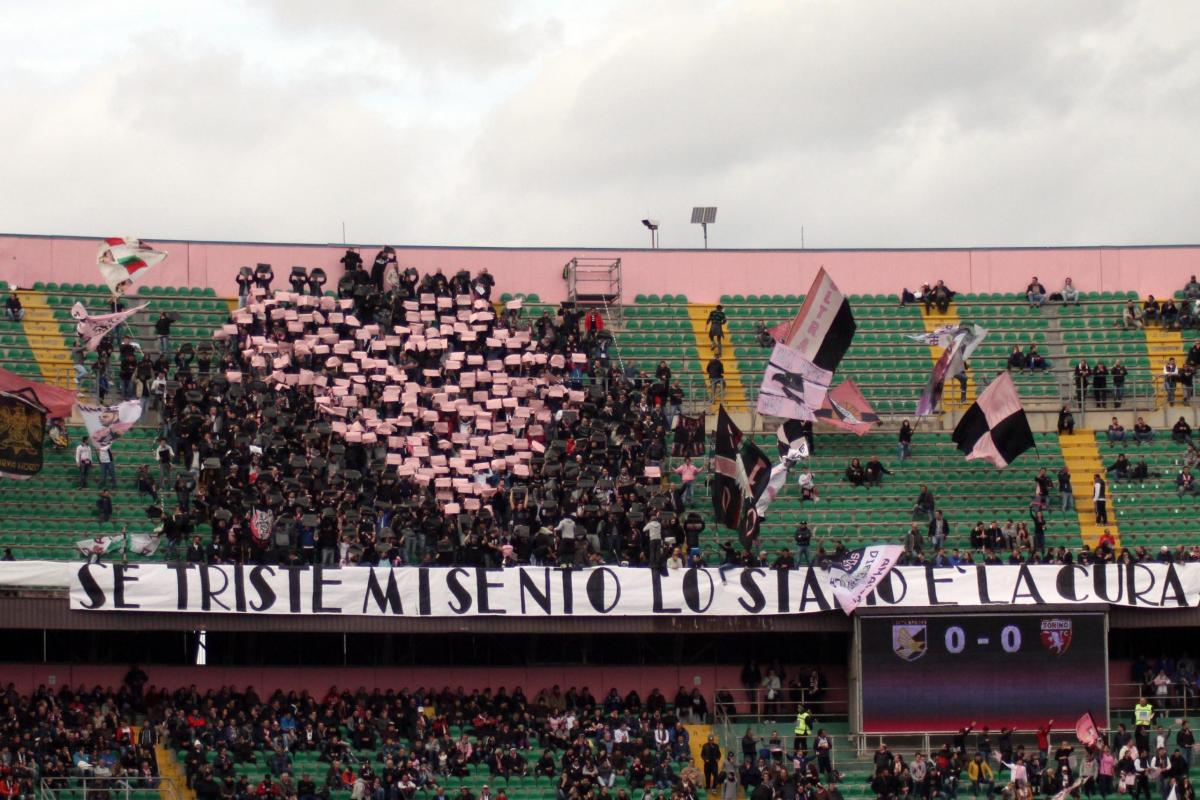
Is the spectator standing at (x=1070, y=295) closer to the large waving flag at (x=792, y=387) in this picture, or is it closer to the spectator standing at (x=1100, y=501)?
the spectator standing at (x=1100, y=501)

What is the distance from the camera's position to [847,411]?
57.7 m

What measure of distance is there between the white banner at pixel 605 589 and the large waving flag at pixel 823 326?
677 cm

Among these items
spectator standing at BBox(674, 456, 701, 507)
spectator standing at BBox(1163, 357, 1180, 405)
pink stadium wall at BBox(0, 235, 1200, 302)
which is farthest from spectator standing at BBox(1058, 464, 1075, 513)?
pink stadium wall at BBox(0, 235, 1200, 302)

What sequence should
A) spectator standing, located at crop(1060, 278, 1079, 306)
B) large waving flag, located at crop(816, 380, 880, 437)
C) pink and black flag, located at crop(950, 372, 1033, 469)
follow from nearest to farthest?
pink and black flag, located at crop(950, 372, 1033, 469) → large waving flag, located at crop(816, 380, 880, 437) → spectator standing, located at crop(1060, 278, 1079, 306)

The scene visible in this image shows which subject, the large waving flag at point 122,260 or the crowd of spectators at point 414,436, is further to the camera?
the large waving flag at point 122,260

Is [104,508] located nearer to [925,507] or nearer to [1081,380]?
[925,507]

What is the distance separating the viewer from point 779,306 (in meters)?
63.8

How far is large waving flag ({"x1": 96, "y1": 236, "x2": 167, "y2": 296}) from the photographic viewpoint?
5962 cm

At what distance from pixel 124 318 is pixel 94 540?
875 centimetres

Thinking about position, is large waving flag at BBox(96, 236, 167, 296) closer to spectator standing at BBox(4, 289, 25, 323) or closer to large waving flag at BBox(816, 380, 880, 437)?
spectator standing at BBox(4, 289, 25, 323)

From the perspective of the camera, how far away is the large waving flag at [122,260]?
59.6 m

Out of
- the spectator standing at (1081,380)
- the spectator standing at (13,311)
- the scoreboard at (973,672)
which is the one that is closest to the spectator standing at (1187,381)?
the spectator standing at (1081,380)

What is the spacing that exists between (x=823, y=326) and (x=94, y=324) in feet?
59.0

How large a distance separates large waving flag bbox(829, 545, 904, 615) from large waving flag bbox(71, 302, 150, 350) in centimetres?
1916
